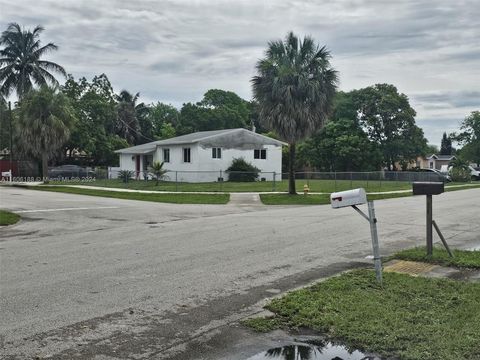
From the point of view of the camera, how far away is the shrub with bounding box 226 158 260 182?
40906mm

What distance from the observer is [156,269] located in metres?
8.69

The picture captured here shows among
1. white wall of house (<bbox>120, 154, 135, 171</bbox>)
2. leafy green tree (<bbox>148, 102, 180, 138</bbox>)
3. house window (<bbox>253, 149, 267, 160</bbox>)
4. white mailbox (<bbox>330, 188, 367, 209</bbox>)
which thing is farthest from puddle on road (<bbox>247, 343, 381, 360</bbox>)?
leafy green tree (<bbox>148, 102, 180, 138</bbox>)

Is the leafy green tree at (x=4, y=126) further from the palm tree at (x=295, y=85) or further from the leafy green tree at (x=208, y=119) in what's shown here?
the palm tree at (x=295, y=85)

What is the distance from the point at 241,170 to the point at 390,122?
2725 cm

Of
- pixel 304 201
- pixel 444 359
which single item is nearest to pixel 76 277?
pixel 444 359

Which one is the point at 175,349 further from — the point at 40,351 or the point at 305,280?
the point at 305,280

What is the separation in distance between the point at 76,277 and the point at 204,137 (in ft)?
110

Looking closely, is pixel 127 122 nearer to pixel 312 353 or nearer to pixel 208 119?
pixel 208 119

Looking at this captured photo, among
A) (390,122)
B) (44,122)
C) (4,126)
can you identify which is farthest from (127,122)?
(390,122)

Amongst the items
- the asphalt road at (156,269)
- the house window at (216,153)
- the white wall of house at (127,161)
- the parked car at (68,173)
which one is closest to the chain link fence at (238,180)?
the parked car at (68,173)

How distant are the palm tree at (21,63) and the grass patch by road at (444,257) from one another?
44950mm

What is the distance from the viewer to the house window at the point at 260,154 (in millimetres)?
43594

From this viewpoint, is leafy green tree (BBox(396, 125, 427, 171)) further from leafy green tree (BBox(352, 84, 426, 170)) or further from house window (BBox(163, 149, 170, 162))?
house window (BBox(163, 149, 170, 162))

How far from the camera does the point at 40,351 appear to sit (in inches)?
195
